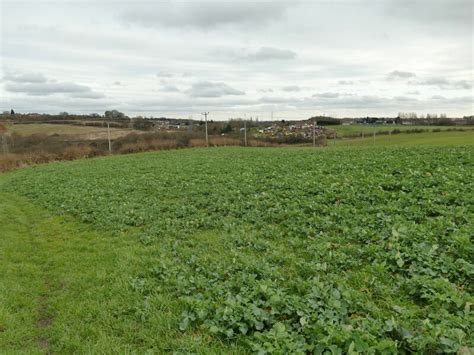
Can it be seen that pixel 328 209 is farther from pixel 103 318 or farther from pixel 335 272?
pixel 103 318

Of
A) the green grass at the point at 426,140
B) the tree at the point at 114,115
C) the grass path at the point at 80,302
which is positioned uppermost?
the tree at the point at 114,115

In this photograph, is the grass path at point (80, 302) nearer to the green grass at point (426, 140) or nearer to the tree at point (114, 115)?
the green grass at point (426, 140)

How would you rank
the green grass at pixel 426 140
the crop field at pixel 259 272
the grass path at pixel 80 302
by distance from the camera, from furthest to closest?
the green grass at pixel 426 140, the grass path at pixel 80 302, the crop field at pixel 259 272

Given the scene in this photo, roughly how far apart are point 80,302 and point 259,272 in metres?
2.28

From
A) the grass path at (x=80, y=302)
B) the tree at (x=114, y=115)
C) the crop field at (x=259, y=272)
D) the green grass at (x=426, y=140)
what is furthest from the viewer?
the tree at (x=114, y=115)

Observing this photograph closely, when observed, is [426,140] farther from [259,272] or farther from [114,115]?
[114,115]

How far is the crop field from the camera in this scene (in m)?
3.01

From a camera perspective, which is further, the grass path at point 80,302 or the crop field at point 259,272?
the grass path at point 80,302

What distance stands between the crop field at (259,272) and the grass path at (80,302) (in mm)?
21

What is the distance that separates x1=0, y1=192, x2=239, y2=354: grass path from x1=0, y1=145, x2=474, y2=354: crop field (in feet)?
0.07

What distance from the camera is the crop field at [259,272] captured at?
3.01 meters

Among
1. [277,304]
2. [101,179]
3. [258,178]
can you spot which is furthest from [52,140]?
[277,304]

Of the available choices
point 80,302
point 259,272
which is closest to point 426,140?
point 259,272

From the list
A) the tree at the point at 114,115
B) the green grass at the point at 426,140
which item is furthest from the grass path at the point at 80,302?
the tree at the point at 114,115
